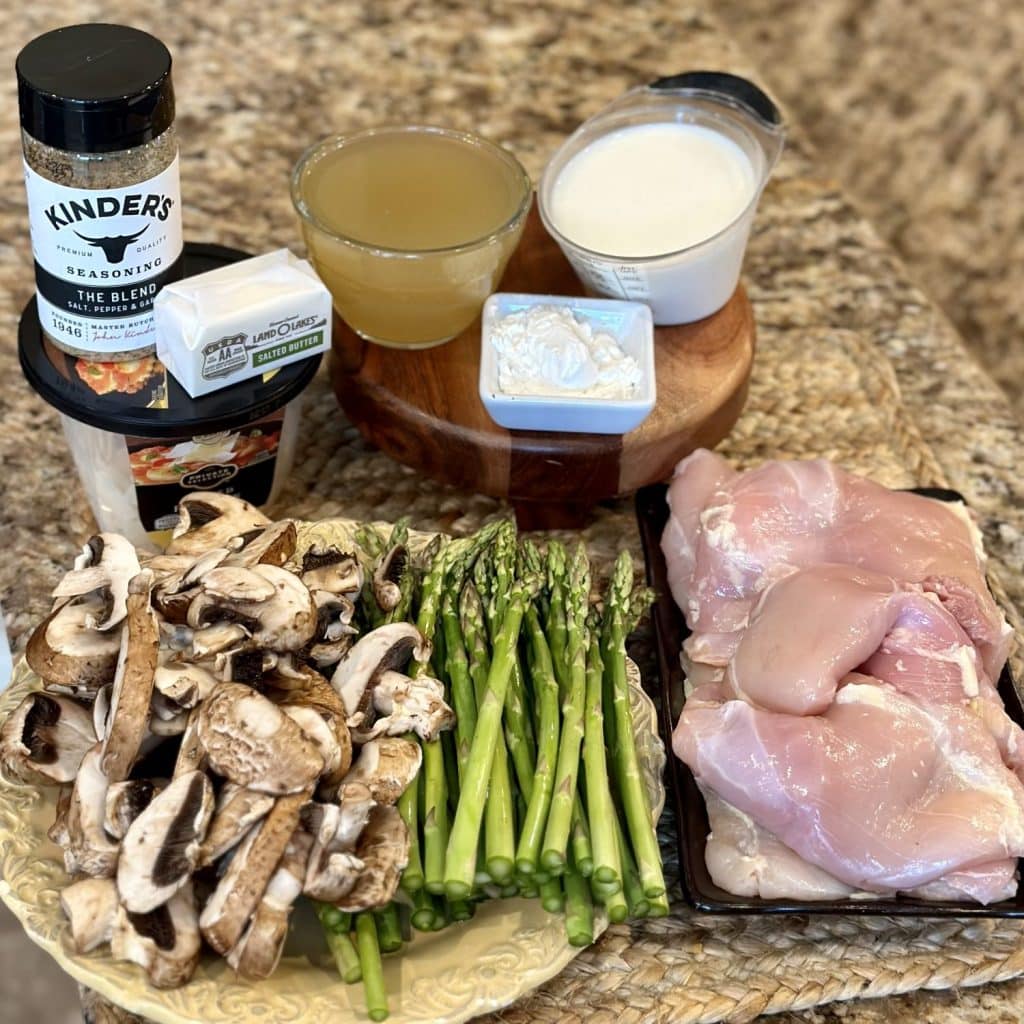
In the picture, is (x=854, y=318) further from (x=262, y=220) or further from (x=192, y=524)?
(x=192, y=524)

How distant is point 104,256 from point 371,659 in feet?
1.54

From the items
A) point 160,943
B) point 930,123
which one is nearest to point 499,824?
point 160,943

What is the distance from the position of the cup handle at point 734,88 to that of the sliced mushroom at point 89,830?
3.68 ft

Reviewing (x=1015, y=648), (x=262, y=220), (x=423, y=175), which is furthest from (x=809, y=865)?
(x=262, y=220)

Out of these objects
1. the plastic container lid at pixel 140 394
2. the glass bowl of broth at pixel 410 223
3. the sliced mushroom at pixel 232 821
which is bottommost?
the sliced mushroom at pixel 232 821

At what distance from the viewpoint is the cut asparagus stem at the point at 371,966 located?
3.56ft

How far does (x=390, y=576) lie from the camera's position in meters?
1.39

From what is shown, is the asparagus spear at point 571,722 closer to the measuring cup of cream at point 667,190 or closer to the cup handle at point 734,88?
the measuring cup of cream at point 667,190

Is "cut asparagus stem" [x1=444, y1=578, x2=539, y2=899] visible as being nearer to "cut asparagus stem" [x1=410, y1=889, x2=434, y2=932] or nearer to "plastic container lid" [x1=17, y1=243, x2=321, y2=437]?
"cut asparagus stem" [x1=410, y1=889, x2=434, y2=932]

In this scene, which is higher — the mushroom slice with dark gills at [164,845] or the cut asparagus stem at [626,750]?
the mushroom slice with dark gills at [164,845]

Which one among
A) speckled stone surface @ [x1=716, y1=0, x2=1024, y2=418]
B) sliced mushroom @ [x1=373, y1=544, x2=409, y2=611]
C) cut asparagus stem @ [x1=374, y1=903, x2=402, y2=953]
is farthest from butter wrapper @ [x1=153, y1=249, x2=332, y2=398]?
speckled stone surface @ [x1=716, y1=0, x2=1024, y2=418]

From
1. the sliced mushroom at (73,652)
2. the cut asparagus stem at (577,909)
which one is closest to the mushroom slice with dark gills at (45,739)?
the sliced mushroom at (73,652)

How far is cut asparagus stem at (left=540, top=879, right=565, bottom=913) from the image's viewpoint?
117 cm

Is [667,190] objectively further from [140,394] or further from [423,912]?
[423,912]
